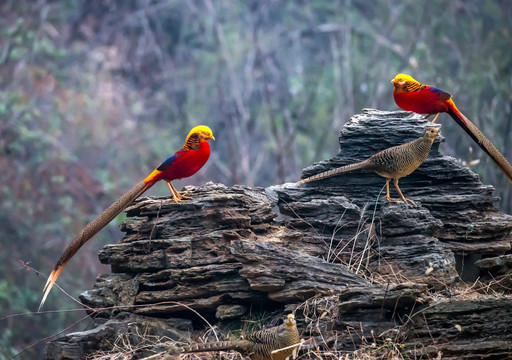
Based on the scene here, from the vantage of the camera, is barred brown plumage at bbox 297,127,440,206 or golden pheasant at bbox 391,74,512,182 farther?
golden pheasant at bbox 391,74,512,182

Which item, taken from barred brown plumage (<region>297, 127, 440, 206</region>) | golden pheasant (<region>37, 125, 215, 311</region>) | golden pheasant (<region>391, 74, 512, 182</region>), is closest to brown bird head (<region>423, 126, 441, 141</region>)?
barred brown plumage (<region>297, 127, 440, 206</region>)

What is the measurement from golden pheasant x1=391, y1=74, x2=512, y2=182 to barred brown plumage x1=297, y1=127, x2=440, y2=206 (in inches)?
13.4

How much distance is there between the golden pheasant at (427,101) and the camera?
6.81 metres

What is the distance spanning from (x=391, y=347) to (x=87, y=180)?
1448 centimetres

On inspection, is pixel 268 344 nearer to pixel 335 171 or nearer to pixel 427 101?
pixel 335 171

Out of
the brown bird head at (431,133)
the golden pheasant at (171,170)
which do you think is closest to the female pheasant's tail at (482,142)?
the brown bird head at (431,133)

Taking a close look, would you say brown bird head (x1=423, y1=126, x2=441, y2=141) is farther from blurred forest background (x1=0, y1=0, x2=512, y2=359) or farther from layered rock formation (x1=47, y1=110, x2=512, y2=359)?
blurred forest background (x1=0, y1=0, x2=512, y2=359)

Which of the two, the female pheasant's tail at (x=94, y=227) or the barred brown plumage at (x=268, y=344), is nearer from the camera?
the barred brown plumage at (x=268, y=344)

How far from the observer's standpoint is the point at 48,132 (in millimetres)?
18188

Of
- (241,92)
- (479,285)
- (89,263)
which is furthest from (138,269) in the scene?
(241,92)

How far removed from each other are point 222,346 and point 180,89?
55.2 ft

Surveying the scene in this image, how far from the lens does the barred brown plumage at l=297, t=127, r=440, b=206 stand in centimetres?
666

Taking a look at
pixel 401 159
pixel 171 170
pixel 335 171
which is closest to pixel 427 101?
pixel 401 159

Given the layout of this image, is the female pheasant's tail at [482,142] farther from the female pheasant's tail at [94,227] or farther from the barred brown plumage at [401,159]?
the female pheasant's tail at [94,227]
